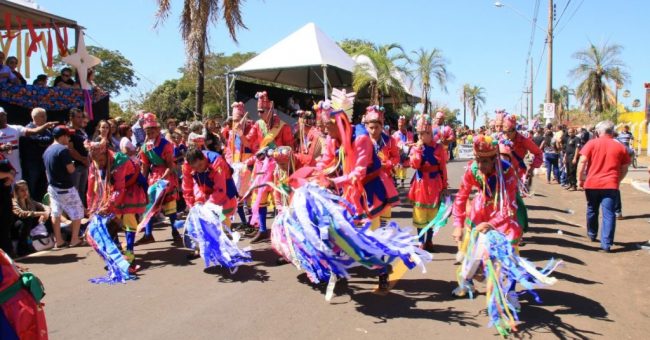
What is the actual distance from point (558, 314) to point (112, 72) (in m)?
43.7

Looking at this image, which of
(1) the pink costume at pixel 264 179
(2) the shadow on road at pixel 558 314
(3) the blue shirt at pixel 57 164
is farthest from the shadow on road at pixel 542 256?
(3) the blue shirt at pixel 57 164

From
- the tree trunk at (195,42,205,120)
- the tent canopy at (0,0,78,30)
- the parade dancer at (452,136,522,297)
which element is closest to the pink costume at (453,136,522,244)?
the parade dancer at (452,136,522,297)

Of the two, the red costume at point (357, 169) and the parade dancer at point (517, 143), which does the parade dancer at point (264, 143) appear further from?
the parade dancer at point (517, 143)

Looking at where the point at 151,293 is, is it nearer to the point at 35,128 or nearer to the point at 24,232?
the point at 24,232

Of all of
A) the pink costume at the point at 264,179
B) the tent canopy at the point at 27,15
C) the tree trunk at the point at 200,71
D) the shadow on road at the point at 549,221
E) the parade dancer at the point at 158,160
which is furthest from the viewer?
the tree trunk at the point at 200,71

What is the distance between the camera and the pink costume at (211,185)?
20.0ft

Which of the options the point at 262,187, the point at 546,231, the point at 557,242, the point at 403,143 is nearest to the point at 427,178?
the point at 262,187

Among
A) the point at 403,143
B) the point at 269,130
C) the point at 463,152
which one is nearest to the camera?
the point at 269,130

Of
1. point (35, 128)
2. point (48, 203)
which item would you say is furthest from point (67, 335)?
point (35, 128)

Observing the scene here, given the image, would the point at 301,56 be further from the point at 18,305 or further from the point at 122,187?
the point at 18,305

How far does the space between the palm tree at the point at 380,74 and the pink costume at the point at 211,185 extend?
1648cm

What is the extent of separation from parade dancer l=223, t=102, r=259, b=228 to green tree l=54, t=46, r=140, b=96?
117ft

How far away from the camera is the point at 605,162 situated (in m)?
7.28

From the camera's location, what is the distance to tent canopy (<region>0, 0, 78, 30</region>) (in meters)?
10.8
